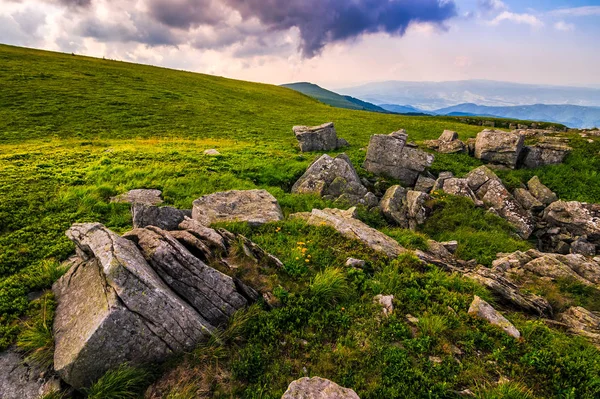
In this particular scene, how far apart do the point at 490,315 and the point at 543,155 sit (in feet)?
80.8

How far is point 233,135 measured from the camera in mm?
37625

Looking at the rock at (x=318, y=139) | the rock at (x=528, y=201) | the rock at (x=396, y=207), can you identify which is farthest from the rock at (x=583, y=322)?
the rock at (x=318, y=139)

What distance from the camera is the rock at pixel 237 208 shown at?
12930 millimetres

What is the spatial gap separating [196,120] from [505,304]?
143ft

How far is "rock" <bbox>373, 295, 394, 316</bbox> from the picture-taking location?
830 centimetres

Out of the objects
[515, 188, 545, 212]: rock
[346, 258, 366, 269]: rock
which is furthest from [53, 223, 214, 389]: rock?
[515, 188, 545, 212]: rock

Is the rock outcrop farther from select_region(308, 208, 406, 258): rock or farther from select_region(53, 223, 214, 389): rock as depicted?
select_region(53, 223, 214, 389): rock

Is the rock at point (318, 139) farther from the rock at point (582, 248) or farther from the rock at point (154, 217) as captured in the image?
the rock at point (582, 248)

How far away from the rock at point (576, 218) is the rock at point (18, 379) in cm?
2349

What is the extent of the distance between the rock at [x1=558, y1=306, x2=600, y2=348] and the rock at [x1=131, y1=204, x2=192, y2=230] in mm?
13475

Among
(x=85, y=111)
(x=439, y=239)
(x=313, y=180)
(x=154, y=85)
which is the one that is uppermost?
(x=154, y=85)

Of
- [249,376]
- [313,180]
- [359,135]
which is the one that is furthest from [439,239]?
[359,135]

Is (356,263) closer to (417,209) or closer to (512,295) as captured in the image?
(512,295)

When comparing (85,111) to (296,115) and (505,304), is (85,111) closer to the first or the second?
(296,115)
